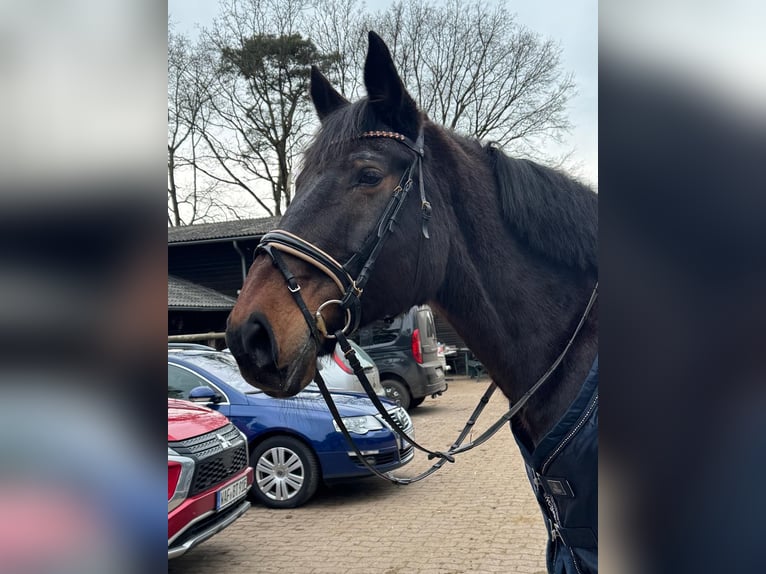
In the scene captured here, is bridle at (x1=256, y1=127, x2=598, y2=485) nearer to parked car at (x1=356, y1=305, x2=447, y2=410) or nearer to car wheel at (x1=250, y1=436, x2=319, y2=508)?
car wheel at (x1=250, y1=436, x2=319, y2=508)

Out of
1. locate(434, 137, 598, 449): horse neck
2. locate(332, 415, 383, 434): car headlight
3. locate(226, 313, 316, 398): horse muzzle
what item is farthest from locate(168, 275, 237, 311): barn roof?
locate(226, 313, 316, 398): horse muzzle

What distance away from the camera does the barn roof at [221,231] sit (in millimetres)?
16766

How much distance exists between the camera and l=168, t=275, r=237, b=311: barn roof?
14.2 meters

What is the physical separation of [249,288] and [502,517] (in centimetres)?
512

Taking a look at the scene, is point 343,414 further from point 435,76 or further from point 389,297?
point 389,297

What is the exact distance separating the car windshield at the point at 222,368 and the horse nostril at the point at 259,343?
4851 mm

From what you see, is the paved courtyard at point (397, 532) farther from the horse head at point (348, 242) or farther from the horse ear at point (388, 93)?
the horse ear at point (388, 93)

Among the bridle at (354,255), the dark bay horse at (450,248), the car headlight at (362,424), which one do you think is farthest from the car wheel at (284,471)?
the bridle at (354,255)

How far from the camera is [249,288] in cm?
163

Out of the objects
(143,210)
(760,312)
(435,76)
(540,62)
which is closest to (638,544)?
(760,312)

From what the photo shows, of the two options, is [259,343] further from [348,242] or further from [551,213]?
[551,213]

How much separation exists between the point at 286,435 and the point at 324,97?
4.71m

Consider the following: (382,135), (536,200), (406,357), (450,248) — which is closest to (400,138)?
(382,135)

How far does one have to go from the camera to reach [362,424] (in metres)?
6.36
